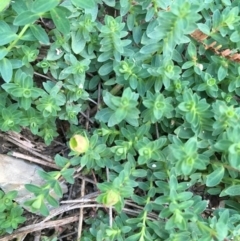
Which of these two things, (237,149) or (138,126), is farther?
(138,126)

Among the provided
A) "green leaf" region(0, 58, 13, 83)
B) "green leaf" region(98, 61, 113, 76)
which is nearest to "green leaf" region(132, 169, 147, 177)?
"green leaf" region(98, 61, 113, 76)

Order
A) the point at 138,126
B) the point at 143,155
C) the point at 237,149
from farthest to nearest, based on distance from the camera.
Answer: the point at 138,126 < the point at 143,155 < the point at 237,149

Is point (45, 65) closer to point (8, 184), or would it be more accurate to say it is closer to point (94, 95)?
point (94, 95)

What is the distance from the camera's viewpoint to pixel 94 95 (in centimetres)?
215

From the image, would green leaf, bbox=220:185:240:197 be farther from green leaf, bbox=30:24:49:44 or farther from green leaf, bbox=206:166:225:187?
green leaf, bbox=30:24:49:44

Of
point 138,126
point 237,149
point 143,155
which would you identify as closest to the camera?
point 237,149

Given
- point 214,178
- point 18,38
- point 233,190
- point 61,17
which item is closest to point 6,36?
point 18,38

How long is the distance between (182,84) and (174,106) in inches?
4.0

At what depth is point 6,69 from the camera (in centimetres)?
189

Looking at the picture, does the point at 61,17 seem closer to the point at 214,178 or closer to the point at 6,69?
the point at 6,69

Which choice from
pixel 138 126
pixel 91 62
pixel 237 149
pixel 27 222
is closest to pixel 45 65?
pixel 91 62

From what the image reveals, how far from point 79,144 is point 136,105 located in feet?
1.02

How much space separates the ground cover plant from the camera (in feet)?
6.05

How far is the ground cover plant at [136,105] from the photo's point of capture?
1843 millimetres
